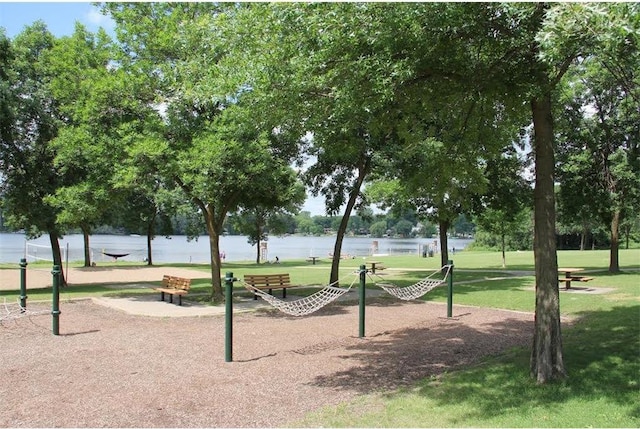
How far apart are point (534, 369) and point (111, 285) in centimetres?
1800

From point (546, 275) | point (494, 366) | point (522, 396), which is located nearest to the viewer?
point (522, 396)

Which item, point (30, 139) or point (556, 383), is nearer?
point (556, 383)

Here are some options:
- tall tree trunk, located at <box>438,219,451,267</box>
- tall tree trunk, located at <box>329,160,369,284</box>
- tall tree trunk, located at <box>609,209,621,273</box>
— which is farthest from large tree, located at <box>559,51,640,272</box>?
tall tree trunk, located at <box>329,160,369,284</box>

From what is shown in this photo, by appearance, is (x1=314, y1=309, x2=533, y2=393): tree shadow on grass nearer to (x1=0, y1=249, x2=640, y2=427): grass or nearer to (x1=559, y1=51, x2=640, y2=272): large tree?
(x1=0, y1=249, x2=640, y2=427): grass

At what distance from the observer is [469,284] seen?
20.5 m

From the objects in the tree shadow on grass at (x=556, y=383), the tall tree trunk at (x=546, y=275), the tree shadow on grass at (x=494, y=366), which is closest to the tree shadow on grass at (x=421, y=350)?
the tree shadow on grass at (x=494, y=366)

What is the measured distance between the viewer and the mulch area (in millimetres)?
5918

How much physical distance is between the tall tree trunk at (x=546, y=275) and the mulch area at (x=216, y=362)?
1.55 meters

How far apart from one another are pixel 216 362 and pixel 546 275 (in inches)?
192

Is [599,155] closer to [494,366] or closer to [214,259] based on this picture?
[214,259]

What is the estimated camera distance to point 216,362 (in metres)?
8.27

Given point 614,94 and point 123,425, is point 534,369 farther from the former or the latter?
point 614,94

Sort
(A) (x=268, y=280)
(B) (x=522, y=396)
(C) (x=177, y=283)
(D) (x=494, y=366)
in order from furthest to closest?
1. (A) (x=268, y=280)
2. (C) (x=177, y=283)
3. (D) (x=494, y=366)
4. (B) (x=522, y=396)

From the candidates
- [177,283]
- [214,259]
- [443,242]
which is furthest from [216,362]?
[443,242]
